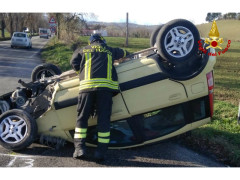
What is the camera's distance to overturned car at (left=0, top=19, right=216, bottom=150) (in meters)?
3.74

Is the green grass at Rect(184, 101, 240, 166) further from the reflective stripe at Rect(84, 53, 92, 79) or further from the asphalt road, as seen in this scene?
the reflective stripe at Rect(84, 53, 92, 79)

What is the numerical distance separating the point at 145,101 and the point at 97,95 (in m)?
0.67

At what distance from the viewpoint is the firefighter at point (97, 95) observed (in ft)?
12.1

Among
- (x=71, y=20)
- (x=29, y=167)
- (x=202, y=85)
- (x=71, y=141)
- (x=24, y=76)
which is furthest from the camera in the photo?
(x=71, y=20)

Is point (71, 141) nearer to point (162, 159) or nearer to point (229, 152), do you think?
point (162, 159)

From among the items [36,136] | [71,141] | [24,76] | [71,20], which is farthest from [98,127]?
[71,20]

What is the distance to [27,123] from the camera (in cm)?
393

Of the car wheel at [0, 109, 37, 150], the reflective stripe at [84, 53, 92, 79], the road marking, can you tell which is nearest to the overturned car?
the car wheel at [0, 109, 37, 150]

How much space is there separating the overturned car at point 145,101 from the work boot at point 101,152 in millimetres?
352

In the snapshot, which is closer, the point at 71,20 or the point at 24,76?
the point at 24,76

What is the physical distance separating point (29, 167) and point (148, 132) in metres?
1.72

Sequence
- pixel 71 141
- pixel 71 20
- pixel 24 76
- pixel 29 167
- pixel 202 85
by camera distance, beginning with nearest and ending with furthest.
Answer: pixel 29 167
pixel 202 85
pixel 71 141
pixel 24 76
pixel 71 20

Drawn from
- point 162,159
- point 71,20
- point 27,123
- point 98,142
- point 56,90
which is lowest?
point 162,159

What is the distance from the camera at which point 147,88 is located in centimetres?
377
